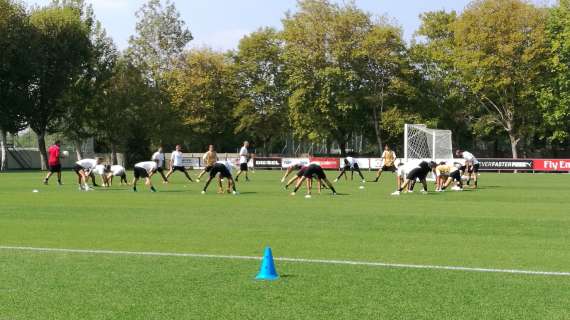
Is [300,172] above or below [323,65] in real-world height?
below

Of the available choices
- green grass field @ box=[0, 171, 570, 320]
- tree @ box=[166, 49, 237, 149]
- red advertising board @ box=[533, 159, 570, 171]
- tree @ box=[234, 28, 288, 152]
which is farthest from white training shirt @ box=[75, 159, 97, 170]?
tree @ box=[234, 28, 288, 152]

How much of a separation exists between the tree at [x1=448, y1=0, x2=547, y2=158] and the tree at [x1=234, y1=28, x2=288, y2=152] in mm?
18083

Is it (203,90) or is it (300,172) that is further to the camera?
(203,90)

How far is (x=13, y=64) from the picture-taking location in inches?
2229

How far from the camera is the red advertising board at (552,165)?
54.0 meters

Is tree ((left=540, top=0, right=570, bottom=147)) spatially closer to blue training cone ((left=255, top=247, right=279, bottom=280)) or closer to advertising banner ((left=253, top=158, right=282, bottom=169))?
advertising banner ((left=253, top=158, right=282, bottom=169))

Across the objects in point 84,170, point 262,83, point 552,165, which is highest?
point 262,83

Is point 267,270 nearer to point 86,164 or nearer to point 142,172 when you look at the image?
point 142,172

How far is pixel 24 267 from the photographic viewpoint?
9.13 m

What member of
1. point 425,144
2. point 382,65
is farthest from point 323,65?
point 425,144

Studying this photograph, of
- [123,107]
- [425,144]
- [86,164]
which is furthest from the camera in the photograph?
[123,107]

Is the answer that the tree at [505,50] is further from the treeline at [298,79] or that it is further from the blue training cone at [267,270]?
the blue training cone at [267,270]

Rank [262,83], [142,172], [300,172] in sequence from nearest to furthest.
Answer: [300,172], [142,172], [262,83]

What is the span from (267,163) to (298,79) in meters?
10.1
